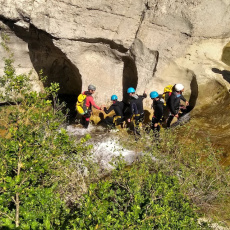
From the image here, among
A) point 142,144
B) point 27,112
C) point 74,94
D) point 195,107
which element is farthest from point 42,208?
point 74,94

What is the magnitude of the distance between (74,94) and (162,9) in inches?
271

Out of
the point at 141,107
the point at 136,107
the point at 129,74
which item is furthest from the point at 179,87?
the point at 129,74

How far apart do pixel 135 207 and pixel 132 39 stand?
824cm

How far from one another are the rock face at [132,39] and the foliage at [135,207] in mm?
6094

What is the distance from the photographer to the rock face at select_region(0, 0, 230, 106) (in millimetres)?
9164

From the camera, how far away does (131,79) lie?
1141cm

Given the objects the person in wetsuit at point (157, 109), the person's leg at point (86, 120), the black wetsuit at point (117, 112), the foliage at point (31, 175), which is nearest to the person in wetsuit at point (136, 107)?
the person in wetsuit at point (157, 109)

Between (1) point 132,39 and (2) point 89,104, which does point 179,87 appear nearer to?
(1) point 132,39

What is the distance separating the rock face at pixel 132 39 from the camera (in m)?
9.16

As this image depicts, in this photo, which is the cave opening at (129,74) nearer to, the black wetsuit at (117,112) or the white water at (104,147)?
the black wetsuit at (117,112)

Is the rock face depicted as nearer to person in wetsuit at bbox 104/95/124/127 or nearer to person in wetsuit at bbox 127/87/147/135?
person in wetsuit at bbox 104/95/124/127

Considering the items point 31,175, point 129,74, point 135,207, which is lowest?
point 129,74

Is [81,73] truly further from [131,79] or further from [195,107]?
[195,107]

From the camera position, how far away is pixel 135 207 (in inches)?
129
